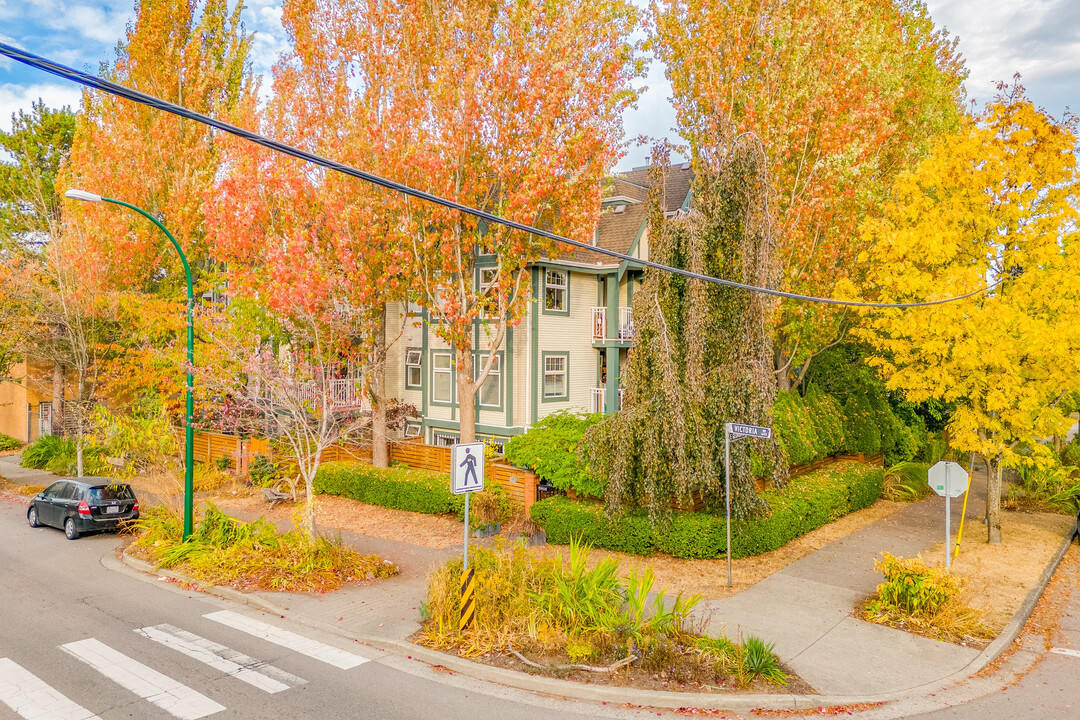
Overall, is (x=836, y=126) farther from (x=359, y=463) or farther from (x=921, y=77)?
(x=359, y=463)

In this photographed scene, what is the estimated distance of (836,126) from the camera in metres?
17.5

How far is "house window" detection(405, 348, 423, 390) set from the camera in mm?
24328

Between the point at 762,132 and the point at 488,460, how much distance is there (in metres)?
11.1

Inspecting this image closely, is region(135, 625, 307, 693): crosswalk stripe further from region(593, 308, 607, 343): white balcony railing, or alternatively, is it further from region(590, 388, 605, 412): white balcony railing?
region(593, 308, 607, 343): white balcony railing

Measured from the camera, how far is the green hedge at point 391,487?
1752 cm

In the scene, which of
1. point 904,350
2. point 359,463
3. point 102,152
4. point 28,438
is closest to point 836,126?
point 904,350

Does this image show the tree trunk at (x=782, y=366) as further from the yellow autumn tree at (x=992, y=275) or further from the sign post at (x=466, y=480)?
the sign post at (x=466, y=480)

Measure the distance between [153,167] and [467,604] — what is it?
71.9ft

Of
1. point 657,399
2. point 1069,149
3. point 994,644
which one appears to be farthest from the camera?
point 1069,149

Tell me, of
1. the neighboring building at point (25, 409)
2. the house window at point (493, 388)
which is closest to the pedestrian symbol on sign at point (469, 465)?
the house window at point (493, 388)

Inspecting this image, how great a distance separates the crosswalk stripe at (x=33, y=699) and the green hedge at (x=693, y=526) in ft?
27.0

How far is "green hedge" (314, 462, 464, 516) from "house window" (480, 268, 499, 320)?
4.60 m

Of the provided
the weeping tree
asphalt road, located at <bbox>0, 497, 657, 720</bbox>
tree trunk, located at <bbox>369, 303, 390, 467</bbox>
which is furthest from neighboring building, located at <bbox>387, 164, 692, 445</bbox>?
asphalt road, located at <bbox>0, 497, 657, 720</bbox>

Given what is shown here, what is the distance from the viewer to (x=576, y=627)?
8.87 m
